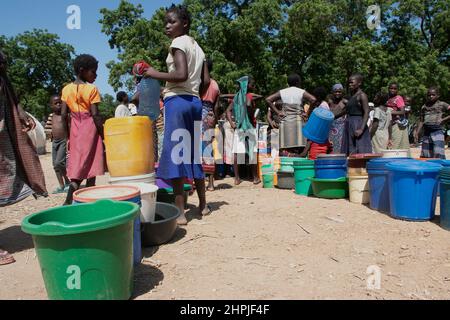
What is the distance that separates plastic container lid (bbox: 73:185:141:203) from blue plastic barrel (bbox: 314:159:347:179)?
2.79 metres

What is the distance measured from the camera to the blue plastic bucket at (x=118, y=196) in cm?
231

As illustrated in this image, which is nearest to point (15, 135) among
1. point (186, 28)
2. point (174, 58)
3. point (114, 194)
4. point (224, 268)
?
point (114, 194)

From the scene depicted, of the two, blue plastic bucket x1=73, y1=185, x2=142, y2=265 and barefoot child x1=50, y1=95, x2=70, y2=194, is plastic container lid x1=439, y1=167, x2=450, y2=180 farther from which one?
barefoot child x1=50, y1=95, x2=70, y2=194

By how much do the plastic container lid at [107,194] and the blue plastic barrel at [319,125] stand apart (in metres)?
3.58

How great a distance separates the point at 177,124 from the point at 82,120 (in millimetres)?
1255

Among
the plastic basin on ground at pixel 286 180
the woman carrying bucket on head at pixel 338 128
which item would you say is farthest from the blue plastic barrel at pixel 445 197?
the woman carrying bucket on head at pixel 338 128

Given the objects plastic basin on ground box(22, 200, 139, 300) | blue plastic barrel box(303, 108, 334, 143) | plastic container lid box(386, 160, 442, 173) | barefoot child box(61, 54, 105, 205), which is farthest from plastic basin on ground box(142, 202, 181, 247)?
blue plastic barrel box(303, 108, 334, 143)

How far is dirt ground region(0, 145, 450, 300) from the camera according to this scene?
217 centimetres

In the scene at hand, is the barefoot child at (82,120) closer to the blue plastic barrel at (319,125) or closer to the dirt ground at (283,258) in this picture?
the dirt ground at (283,258)

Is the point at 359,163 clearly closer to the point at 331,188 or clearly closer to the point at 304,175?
the point at 331,188

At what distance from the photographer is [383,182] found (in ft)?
12.8

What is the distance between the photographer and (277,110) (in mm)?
6137
